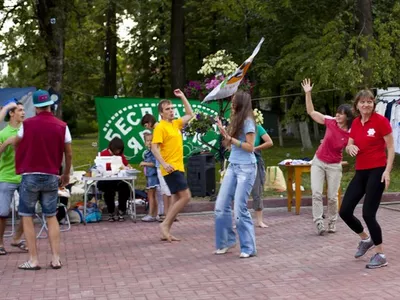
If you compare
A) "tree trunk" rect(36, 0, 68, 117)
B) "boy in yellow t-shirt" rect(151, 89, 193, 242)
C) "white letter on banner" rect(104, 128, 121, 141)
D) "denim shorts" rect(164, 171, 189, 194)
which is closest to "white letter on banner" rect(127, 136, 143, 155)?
"white letter on banner" rect(104, 128, 121, 141)

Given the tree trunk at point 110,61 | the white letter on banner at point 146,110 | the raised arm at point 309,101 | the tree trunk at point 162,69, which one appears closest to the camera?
the raised arm at point 309,101

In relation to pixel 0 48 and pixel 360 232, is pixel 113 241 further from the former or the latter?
pixel 0 48

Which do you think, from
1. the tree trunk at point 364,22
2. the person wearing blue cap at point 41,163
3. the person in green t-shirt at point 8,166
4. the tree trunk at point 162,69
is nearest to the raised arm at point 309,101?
the person wearing blue cap at point 41,163

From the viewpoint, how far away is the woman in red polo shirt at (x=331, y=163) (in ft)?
34.3

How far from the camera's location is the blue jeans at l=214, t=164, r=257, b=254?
880 cm

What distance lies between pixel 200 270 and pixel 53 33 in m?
9.75

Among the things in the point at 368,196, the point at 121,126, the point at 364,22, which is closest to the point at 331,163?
the point at 368,196

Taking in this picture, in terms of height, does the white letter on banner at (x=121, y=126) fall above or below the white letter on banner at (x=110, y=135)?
above

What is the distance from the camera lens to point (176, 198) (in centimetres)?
1019

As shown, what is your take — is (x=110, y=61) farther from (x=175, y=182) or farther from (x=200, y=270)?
(x=200, y=270)

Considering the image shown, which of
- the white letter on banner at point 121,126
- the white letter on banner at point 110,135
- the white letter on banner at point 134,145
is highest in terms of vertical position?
the white letter on banner at point 121,126

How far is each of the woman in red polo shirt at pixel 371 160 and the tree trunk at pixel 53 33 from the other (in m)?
9.49

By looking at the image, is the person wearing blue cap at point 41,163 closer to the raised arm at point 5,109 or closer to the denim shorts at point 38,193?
the denim shorts at point 38,193

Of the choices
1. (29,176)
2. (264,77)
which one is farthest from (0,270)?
(264,77)
